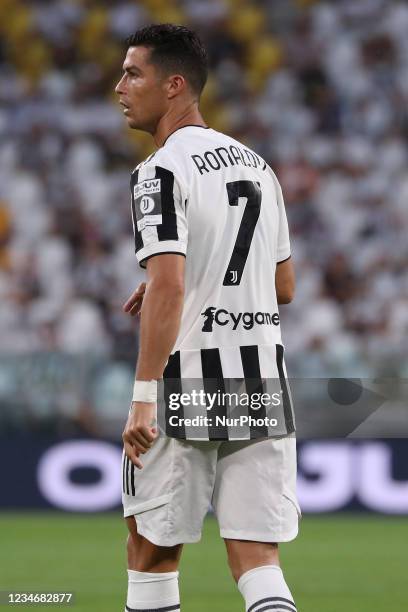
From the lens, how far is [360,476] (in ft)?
27.0

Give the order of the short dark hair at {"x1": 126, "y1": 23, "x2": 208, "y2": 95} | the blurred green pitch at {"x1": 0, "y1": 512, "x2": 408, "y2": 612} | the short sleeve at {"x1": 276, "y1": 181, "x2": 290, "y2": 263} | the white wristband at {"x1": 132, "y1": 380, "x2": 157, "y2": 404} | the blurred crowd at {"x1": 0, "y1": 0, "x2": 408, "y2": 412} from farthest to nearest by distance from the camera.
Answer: the blurred crowd at {"x1": 0, "y1": 0, "x2": 408, "y2": 412} < the blurred green pitch at {"x1": 0, "y1": 512, "x2": 408, "y2": 612} < the short sleeve at {"x1": 276, "y1": 181, "x2": 290, "y2": 263} < the short dark hair at {"x1": 126, "y1": 23, "x2": 208, "y2": 95} < the white wristband at {"x1": 132, "y1": 380, "x2": 157, "y2": 404}

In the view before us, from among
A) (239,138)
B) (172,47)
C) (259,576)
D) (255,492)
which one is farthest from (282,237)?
(239,138)

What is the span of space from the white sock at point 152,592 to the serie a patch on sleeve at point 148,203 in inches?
33.8

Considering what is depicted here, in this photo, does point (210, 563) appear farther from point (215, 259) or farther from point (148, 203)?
point (148, 203)

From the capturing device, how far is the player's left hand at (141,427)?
2.98 metres

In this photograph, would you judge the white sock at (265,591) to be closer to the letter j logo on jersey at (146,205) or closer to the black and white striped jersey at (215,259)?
the black and white striped jersey at (215,259)

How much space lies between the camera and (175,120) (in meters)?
3.26

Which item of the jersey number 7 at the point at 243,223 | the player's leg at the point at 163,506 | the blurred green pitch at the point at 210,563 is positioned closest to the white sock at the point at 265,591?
the player's leg at the point at 163,506

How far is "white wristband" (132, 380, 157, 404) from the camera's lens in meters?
2.98

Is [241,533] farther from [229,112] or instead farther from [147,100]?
[229,112]

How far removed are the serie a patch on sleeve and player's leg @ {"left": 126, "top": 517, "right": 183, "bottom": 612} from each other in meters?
0.74

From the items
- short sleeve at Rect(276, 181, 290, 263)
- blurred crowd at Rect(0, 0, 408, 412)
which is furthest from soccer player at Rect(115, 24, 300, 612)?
blurred crowd at Rect(0, 0, 408, 412)

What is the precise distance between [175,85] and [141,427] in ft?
2.87

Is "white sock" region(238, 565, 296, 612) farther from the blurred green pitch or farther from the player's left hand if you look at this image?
the blurred green pitch
